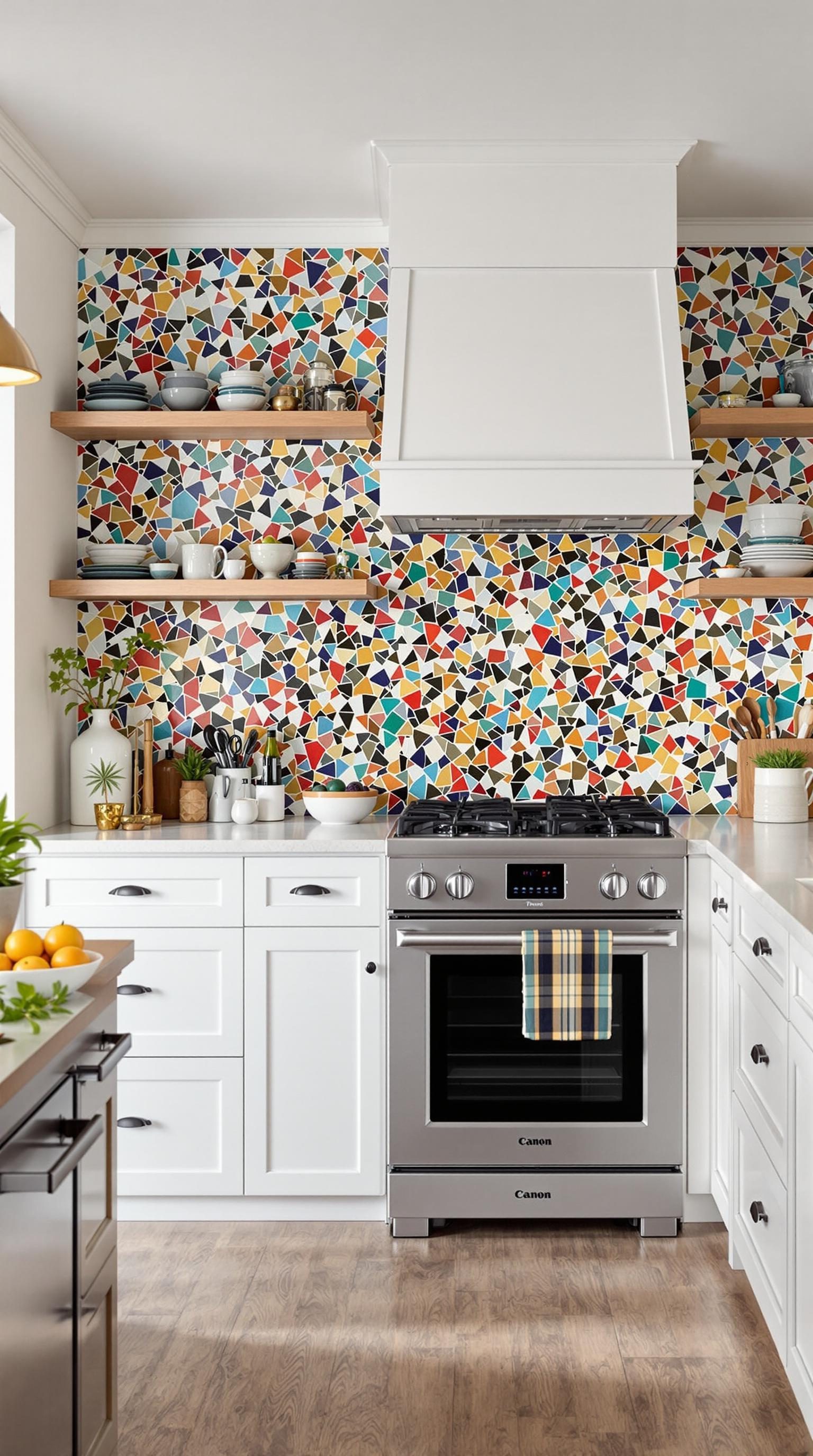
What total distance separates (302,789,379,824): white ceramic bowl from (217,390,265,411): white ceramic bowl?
1168mm

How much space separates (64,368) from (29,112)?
2.68 feet

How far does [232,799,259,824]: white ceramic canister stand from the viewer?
3492 millimetres

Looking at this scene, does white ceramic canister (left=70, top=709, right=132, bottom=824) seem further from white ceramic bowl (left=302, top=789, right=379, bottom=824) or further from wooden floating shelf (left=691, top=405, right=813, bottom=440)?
wooden floating shelf (left=691, top=405, right=813, bottom=440)

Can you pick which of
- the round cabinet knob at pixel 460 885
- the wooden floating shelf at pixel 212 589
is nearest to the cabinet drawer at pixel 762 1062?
the round cabinet knob at pixel 460 885

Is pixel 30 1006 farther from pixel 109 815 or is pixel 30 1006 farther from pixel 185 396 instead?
pixel 185 396

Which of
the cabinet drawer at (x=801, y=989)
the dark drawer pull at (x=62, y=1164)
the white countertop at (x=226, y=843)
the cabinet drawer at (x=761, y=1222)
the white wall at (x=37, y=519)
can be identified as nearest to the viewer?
the dark drawer pull at (x=62, y=1164)

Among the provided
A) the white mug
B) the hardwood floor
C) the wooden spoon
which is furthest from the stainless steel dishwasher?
the wooden spoon

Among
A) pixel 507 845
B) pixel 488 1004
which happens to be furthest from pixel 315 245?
pixel 488 1004

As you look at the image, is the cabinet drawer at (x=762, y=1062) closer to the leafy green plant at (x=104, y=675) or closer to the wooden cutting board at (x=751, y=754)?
the wooden cutting board at (x=751, y=754)

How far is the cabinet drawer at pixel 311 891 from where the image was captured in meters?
3.18

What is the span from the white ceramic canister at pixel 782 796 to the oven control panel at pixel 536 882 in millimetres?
735

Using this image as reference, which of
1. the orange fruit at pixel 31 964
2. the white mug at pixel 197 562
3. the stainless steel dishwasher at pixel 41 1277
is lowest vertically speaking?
the stainless steel dishwasher at pixel 41 1277

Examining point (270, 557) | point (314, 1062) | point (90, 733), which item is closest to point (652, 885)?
point (314, 1062)

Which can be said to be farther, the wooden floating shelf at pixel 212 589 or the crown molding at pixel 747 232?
the crown molding at pixel 747 232
